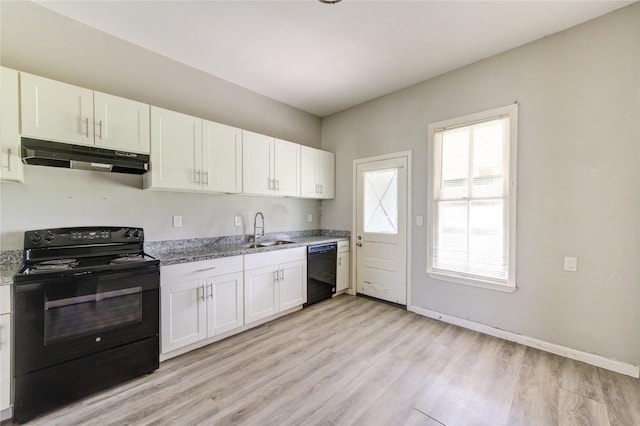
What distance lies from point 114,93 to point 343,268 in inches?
135

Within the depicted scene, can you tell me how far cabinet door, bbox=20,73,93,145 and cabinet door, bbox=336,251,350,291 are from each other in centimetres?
314

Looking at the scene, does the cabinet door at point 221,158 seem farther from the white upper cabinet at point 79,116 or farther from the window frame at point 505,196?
the window frame at point 505,196

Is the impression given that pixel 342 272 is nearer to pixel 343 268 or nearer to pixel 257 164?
pixel 343 268

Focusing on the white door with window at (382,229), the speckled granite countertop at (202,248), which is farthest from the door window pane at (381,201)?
the speckled granite countertop at (202,248)

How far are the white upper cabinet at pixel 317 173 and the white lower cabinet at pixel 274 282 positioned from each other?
0.97 m

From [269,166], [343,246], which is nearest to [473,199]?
[343,246]

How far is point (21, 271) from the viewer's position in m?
1.72

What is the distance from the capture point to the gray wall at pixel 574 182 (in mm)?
2086

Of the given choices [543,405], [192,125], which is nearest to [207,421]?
[543,405]

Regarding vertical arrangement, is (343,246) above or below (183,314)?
above

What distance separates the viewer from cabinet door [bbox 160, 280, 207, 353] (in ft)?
7.37

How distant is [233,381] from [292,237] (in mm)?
2219

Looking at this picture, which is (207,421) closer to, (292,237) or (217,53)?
(292,237)

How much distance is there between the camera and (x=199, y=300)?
2438mm
